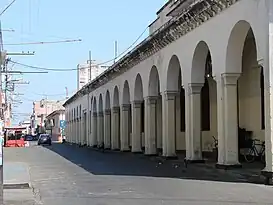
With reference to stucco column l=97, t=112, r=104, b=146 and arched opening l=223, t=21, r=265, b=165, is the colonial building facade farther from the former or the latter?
stucco column l=97, t=112, r=104, b=146

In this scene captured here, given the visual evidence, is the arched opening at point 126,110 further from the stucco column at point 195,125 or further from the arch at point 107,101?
the stucco column at point 195,125

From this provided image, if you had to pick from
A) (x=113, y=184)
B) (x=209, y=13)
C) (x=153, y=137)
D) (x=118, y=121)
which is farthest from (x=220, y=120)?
(x=118, y=121)

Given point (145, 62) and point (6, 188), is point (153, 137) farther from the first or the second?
point (6, 188)

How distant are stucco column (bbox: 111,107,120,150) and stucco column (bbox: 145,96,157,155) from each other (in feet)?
39.5

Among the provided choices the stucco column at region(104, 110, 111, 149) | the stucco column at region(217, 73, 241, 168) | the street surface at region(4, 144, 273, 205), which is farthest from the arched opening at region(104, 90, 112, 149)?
the stucco column at region(217, 73, 241, 168)

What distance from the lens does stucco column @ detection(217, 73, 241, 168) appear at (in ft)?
72.0

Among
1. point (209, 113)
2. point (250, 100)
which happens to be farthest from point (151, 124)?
point (250, 100)

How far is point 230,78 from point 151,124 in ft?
41.5

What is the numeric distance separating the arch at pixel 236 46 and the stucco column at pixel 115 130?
24.9 meters

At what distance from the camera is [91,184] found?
18.6 meters

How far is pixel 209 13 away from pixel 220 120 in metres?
4.18

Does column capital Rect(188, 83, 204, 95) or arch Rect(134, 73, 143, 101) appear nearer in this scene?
column capital Rect(188, 83, 204, 95)

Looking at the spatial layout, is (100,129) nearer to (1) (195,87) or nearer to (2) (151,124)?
(2) (151,124)

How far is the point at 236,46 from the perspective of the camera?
21.7m
